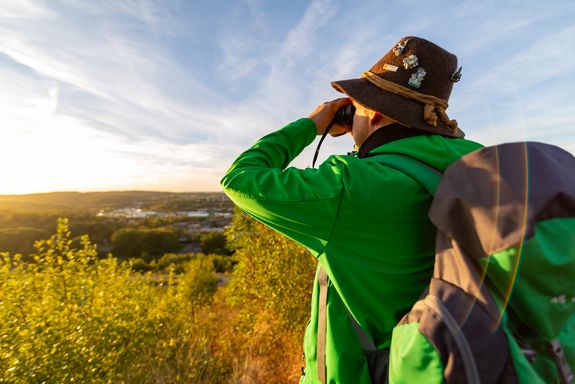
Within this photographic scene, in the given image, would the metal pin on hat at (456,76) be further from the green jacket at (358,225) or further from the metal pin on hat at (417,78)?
the green jacket at (358,225)

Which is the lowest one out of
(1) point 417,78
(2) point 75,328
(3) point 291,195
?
(2) point 75,328

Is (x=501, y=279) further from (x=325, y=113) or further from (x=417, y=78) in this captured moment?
(x=325, y=113)

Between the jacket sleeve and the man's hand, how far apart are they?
0.38 m

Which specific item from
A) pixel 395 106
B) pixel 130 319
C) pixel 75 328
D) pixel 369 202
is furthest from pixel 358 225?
pixel 130 319

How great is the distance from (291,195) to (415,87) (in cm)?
64

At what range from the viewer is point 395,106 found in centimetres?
115

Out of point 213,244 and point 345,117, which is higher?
point 345,117

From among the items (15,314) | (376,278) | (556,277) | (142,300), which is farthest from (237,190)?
(142,300)

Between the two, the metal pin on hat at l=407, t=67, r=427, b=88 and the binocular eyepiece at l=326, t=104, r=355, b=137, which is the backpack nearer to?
the metal pin on hat at l=407, t=67, r=427, b=88

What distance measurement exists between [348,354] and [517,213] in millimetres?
721

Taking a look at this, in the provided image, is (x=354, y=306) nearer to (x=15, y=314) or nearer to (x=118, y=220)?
(x=15, y=314)

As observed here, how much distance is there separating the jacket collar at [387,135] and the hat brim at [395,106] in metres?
0.04

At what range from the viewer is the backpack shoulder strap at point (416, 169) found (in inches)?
38.8

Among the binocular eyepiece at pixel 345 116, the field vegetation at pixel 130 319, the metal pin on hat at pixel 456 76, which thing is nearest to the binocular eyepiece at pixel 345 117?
the binocular eyepiece at pixel 345 116
